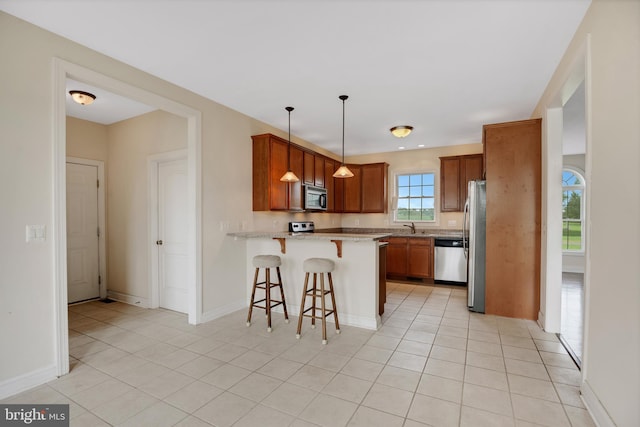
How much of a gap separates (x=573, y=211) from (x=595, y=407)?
22.2ft

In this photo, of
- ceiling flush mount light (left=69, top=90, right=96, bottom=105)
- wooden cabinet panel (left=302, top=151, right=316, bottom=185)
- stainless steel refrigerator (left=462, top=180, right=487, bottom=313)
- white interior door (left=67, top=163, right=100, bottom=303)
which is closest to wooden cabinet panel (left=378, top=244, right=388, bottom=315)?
stainless steel refrigerator (left=462, top=180, right=487, bottom=313)

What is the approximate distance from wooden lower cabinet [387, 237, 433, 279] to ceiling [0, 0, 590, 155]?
8.18 ft

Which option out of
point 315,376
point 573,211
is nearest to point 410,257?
point 315,376

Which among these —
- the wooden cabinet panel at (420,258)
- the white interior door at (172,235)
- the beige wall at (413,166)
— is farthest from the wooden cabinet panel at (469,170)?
the white interior door at (172,235)

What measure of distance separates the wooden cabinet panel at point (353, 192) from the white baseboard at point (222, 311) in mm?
3356

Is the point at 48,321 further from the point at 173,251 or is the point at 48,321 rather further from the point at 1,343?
the point at 173,251

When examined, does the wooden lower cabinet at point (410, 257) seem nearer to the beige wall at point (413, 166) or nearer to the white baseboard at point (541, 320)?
the beige wall at point (413, 166)

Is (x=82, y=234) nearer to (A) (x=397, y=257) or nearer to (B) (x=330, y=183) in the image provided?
(B) (x=330, y=183)

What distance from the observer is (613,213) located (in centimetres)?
169

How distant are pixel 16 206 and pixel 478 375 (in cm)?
375

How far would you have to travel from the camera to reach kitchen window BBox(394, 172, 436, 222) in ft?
20.5

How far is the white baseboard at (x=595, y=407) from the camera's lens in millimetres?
1703

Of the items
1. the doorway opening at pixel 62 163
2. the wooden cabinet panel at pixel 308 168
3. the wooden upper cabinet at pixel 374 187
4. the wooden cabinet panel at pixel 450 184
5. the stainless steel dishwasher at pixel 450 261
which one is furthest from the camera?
the wooden upper cabinet at pixel 374 187

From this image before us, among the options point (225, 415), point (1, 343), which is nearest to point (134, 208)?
point (1, 343)
